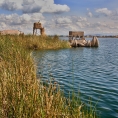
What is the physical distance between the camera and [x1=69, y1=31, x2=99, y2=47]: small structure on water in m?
38.6

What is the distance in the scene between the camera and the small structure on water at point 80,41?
1521 inches

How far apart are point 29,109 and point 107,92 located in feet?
18.8

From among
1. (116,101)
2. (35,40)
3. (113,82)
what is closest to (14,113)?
(116,101)

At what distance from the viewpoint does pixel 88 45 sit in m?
38.9

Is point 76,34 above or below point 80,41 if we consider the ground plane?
above

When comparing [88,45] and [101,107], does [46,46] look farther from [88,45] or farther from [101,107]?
[101,107]

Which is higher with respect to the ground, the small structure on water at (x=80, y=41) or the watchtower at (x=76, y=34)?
the watchtower at (x=76, y=34)

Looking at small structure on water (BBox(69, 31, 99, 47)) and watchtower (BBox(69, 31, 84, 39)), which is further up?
watchtower (BBox(69, 31, 84, 39))

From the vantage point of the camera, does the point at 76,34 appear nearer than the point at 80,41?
No

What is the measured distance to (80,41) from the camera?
40.4m

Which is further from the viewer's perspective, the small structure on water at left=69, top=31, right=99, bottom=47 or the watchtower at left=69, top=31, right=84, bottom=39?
the watchtower at left=69, top=31, right=84, bottom=39

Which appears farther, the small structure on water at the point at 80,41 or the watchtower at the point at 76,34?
the watchtower at the point at 76,34

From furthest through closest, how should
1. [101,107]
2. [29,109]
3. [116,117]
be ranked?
[101,107] → [116,117] → [29,109]

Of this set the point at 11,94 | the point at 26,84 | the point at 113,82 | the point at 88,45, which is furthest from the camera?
the point at 88,45
